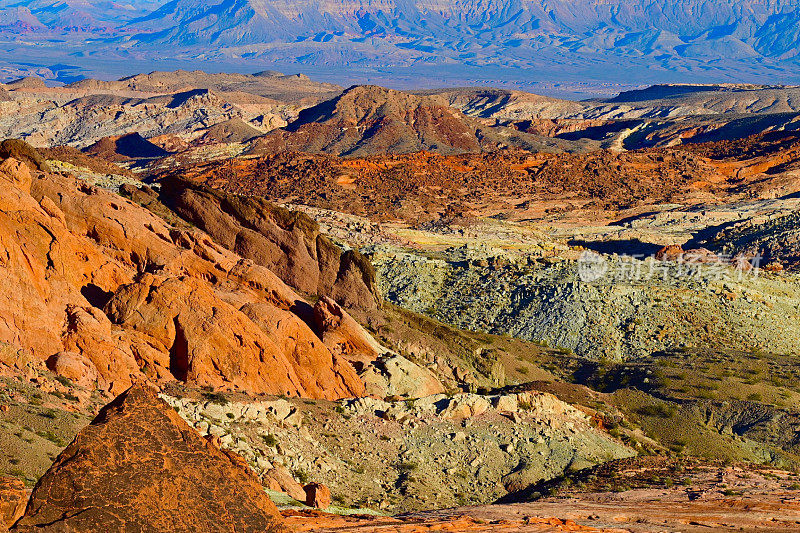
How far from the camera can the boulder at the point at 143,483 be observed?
9344mm

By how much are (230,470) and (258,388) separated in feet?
26.1

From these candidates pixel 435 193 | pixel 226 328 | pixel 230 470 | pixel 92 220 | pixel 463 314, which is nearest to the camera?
pixel 230 470

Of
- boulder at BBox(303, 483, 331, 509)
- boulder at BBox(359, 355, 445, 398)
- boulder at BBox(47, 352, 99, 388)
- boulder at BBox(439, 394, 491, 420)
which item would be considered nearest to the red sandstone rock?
boulder at BBox(359, 355, 445, 398)

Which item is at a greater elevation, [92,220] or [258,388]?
[92,220]

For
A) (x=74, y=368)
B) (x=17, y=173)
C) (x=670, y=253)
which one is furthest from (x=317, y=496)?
(x=670, y=253)

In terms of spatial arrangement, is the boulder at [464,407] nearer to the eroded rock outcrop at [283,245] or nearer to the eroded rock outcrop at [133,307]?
the eroded rock outcrop at [133,307]

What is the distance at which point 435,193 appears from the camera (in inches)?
2594

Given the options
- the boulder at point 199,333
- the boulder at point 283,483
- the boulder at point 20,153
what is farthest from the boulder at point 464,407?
the boulder at point 20,153

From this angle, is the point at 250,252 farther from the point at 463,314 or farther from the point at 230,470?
the point at 230,470

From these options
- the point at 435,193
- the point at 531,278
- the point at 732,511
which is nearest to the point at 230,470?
the point at 732,511
